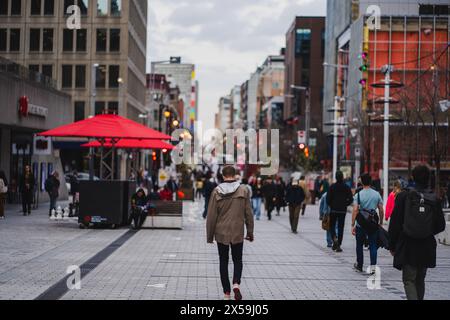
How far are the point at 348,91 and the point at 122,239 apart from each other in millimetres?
61795

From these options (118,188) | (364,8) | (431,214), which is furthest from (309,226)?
(364,8)

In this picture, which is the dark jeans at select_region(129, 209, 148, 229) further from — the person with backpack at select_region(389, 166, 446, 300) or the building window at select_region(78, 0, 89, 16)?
the building window at select_region(78, 0, 89, 16)

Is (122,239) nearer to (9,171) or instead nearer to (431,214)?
(431,214)

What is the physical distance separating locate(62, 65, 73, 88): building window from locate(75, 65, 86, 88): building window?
1.77 ft

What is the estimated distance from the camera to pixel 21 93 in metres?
32.7

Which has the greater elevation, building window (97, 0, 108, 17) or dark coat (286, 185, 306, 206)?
building window (97, 0, 108, 17)

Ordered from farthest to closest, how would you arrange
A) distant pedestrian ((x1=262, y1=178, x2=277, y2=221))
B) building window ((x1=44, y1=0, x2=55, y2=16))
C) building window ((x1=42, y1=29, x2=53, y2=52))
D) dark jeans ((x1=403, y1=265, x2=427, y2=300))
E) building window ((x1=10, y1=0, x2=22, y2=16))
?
building window ((x1=42, y1=29, x2=53, y2=52)) → building window ((x1=44, y1=0, x2=55, y2=16)) → building window ((x1=10, y1=0, x2=22, y2=16)) → distant pedestrian ((x1=262, y1=178, x2=277, y2=221)) → dark jeans ((x1=403, y1=265, x2=427, y2=300))

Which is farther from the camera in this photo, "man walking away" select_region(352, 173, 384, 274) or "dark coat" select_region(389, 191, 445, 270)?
"man walking away" select_region(352, 173, 384, 274)

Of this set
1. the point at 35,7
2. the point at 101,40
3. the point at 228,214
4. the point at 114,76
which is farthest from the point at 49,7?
the point at 228,214

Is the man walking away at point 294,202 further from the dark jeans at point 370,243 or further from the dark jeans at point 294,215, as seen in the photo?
the dark jeans at point 370,243

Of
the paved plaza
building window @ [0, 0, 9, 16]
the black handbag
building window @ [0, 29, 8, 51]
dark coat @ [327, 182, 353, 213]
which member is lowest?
the paved plaza

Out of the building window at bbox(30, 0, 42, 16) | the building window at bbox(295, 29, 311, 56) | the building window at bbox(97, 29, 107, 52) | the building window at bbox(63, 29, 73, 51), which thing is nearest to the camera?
the building window at bbox(30, 0, 42, 16)

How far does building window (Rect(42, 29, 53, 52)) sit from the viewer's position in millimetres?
70062

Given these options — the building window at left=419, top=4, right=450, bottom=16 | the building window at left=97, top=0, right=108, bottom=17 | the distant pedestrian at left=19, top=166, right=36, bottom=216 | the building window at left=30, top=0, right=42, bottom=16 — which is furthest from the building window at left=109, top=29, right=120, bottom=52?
the distant pedestrian at left=19, top=166, right=36, bottom=216
